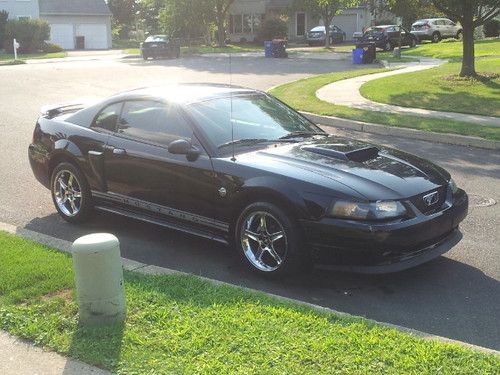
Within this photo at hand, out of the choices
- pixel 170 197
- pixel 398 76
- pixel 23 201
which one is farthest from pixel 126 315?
pixel 398 76

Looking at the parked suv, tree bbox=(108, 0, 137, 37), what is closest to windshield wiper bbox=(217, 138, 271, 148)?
the parked suv

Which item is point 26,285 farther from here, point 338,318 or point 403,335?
point 403,335

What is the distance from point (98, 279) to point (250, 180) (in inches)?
65.7

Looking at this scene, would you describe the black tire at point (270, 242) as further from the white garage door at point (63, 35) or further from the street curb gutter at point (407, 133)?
the white garage door at point (63, 35)

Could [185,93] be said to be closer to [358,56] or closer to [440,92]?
[440,92]

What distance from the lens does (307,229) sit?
16.0ft

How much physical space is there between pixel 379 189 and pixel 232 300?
1438 millimetres

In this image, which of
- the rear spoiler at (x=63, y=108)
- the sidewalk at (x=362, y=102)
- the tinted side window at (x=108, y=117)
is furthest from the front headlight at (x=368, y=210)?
the sidewalk at (x=362, y=102)

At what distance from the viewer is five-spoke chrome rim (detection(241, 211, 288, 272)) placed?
5.07 meters

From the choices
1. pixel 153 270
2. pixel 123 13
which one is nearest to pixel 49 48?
pixel 123 13

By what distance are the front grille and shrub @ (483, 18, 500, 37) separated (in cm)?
4078

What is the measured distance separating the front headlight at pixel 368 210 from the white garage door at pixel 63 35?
205 ft

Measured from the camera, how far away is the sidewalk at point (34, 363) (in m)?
3.56

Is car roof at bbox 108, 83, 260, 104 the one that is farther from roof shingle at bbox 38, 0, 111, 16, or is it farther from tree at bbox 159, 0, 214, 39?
roof shingle at bbox 38, 0, 111, 16
